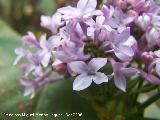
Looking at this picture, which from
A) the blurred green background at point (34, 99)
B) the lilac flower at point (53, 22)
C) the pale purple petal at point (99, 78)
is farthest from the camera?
the blurred green background at point (34, 99)

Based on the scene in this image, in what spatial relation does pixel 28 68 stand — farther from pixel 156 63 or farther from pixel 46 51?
pixel 156 63

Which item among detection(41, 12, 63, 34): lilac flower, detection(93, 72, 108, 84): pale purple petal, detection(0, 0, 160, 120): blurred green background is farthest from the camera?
detection(0, 0, 160, 120): blurred green background

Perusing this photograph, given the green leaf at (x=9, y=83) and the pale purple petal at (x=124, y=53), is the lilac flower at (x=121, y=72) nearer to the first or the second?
the pale purple petal at (x=124, y=53)

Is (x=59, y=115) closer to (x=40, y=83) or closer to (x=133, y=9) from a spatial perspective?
(x=40, y=83)

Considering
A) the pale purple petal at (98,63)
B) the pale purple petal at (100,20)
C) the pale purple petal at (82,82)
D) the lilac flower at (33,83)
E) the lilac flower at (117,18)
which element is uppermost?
the pale purple petal at (100,20)

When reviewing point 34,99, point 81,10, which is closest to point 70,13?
point 81,10

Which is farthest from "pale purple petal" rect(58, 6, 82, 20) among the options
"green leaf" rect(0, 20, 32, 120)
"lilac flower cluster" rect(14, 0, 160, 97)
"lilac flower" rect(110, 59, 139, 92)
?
"green leaf" rect(0, 20, 32, 120)

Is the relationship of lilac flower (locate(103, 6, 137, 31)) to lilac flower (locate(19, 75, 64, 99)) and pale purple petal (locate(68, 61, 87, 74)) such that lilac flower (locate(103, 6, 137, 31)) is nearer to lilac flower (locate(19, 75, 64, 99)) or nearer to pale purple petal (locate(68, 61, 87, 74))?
pale purple petal (locate(68, 61, 87, 74))

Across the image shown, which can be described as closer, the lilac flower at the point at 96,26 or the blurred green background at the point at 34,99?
the lilac flower at the point at 96,26

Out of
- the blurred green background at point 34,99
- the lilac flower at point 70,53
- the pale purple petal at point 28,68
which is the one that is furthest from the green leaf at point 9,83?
the lilac flower at point 70,53
